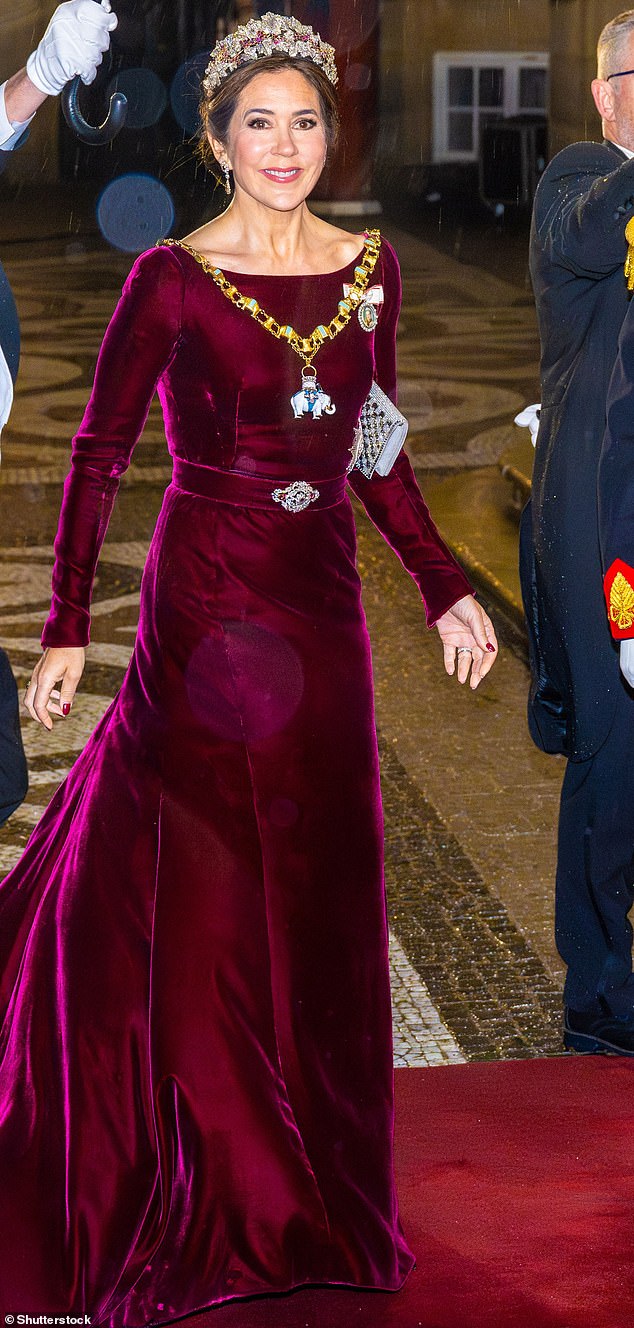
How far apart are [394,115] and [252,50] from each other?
30.1 meters

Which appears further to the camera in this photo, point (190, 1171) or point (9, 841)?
point (9, 841)

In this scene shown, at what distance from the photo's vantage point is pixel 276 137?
305 centimetres

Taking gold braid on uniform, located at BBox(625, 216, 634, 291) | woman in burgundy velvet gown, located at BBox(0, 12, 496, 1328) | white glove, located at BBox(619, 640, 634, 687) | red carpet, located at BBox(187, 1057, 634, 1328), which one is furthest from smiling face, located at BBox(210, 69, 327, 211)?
red carpet, located at BBox(187, 1057, 634, 1328)

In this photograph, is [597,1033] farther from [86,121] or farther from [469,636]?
[86,121]

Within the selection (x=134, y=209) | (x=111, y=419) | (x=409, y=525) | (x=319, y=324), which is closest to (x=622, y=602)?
(x=409, y=525)

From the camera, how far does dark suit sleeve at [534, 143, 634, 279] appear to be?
344 cm

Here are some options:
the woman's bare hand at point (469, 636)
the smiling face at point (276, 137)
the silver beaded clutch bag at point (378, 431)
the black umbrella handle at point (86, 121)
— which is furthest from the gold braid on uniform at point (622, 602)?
the black umbrella handle at point (86, 121)

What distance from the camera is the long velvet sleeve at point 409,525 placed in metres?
3.36

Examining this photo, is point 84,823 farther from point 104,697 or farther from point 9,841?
point 104,697

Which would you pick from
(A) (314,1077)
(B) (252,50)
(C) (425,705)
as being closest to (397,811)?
(C) (425,705)

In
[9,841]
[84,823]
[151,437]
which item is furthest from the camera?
[151,437]

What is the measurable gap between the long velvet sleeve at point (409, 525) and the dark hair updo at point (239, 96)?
33 centimetres

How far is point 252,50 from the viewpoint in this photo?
3.06 m

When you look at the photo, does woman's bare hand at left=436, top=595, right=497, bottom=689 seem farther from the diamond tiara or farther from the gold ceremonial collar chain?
the diamond tiara
